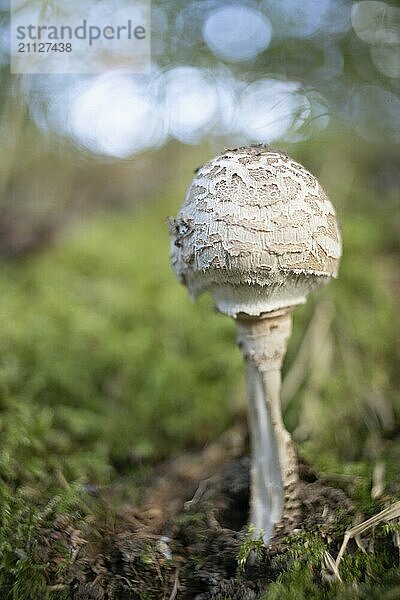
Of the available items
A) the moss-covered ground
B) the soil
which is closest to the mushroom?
the soil

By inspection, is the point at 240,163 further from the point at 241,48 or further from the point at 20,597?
the point at 241,48

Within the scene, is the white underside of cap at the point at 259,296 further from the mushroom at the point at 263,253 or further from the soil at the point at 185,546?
the soil at the point at 185,546

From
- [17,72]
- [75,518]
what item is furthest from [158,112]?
[75,518]

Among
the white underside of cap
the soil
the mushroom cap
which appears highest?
the mushroom cap

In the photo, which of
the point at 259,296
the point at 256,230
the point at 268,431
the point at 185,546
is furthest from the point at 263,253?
the point at 185,546

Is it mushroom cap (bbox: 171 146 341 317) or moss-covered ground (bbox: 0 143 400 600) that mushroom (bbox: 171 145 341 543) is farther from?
moss-covered ground (bbox: 0 143 400 600)

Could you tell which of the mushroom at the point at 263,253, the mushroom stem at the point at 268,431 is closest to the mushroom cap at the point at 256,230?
the mushroom at the point at 263,253

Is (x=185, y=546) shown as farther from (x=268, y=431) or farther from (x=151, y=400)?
(x=151, y=400)
